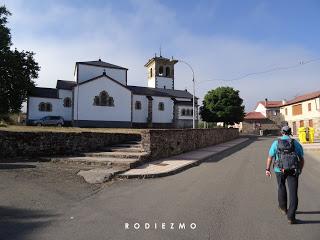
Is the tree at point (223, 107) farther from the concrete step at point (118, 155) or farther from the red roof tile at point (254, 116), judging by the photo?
the concrete step at point (118, 155)

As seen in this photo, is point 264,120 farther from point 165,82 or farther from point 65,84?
point 65,84

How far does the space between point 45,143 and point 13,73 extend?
2515cm

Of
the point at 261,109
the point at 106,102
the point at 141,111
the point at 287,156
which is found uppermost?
the point at 261,109

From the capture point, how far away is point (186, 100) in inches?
2276

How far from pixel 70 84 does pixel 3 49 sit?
40.7 feet

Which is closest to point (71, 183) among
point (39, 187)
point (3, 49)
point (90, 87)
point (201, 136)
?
point (39, 187)

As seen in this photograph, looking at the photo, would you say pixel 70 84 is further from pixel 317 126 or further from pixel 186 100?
pixel 317 126

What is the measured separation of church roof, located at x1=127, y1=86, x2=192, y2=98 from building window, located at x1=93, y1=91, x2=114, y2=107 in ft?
20.3

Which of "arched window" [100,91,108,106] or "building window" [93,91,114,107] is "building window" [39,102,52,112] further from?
"arched window" [100,91,108,106]

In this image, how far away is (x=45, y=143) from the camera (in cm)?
1462

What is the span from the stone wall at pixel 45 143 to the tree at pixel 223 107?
137 feet

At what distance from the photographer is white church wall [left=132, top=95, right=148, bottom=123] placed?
5081 centimetres

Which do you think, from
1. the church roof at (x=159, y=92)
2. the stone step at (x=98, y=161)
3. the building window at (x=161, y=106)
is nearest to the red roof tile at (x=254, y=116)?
the church roof at (x=159, y=92)

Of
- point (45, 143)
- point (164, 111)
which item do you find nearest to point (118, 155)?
point (45, 143)
